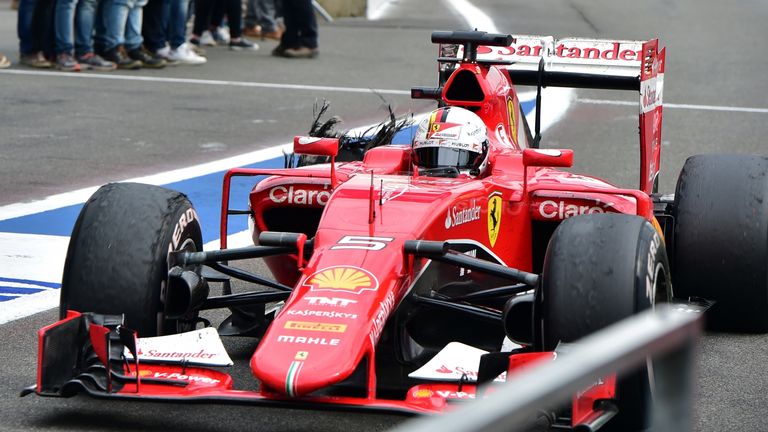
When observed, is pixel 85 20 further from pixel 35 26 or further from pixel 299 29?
pixel 299 29

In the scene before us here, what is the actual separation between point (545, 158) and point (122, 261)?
1.79 metres

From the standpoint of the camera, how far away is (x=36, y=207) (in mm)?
8836

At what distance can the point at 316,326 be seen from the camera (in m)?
4.38

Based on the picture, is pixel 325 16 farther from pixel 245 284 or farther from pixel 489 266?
pixel 489 266

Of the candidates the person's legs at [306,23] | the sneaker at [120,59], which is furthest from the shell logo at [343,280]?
the person's legs at [306,23]

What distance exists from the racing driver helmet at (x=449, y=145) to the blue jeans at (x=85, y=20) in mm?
9512

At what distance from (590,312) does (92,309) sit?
71.9 inches

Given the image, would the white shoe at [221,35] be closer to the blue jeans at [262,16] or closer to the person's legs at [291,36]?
the blue jeans at [262,16]

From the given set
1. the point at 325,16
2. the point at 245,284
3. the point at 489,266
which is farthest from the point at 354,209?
the point at 325,16

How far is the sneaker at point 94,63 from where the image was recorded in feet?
50.9

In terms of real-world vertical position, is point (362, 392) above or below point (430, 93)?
below

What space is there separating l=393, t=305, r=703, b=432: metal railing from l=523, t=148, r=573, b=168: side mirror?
3.55 metres

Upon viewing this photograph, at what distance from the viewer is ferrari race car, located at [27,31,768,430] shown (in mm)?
4418

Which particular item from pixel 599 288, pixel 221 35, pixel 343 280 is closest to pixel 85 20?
pixel 221 35
